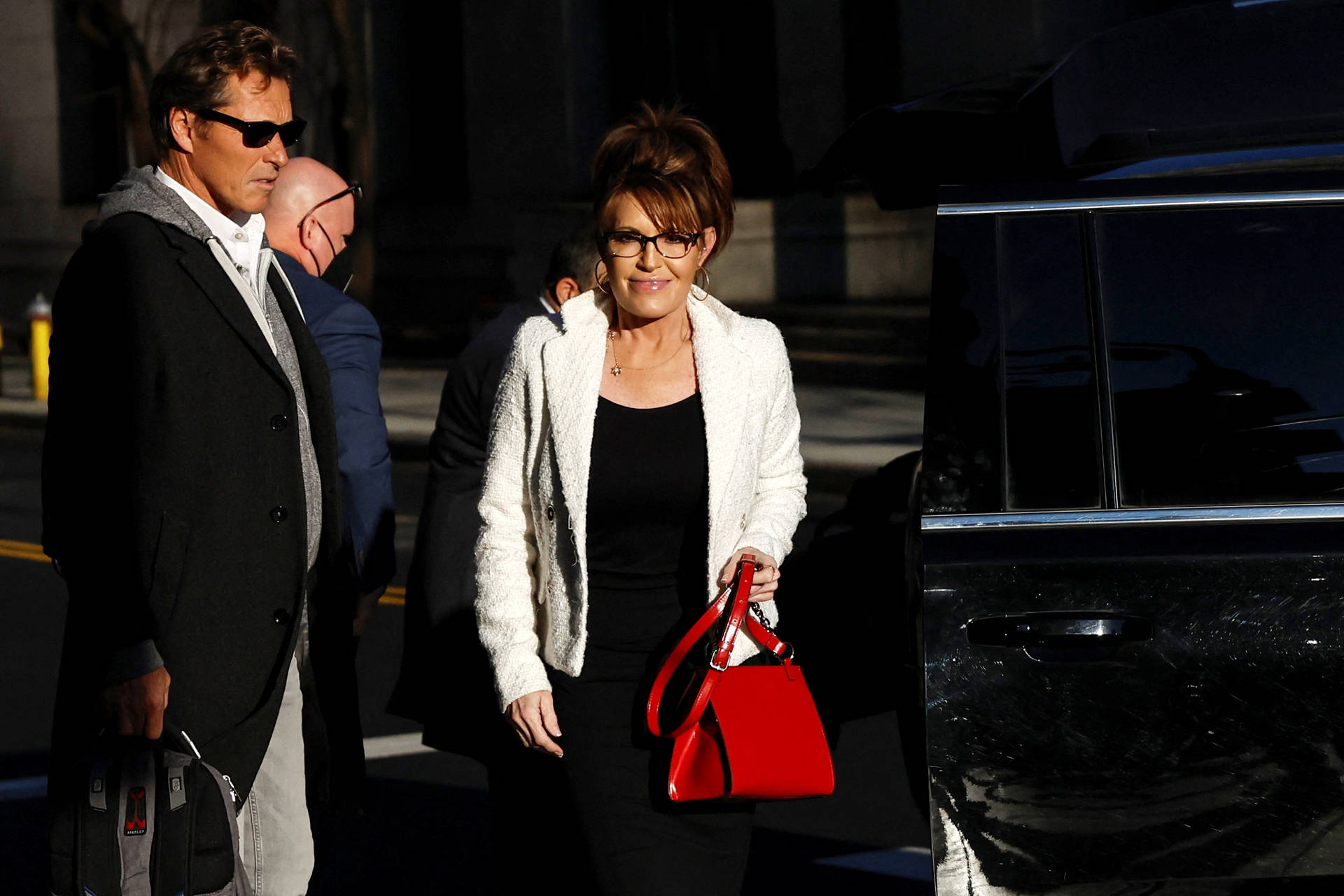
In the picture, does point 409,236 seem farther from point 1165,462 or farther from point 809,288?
point 1165,462

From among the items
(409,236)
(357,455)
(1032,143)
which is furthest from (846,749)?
(409,236)

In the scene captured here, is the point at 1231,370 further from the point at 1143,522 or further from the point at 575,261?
the point at 575,261

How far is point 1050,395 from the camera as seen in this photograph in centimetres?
290

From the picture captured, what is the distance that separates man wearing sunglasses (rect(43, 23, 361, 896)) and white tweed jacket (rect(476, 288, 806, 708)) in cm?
36

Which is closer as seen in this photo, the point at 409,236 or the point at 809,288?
the point at 809,288

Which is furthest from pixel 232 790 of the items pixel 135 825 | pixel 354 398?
pixel 354 398

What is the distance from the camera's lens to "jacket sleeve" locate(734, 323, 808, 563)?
333cm

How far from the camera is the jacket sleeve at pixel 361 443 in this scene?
4.02 metres

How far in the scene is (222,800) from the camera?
297 cm

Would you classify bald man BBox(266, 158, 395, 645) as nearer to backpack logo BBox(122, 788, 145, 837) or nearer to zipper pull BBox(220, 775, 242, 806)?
zipper pull BBox(220, 775, 242, 806)

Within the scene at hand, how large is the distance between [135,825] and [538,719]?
0.71 metres

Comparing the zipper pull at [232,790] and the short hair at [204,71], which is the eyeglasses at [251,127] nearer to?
the short hair at [204,71]

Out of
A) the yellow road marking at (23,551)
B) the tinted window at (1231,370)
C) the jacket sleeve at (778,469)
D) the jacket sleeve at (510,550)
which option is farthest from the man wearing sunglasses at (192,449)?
the yellow road marking at (23,551)

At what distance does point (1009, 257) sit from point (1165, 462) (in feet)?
1.37
